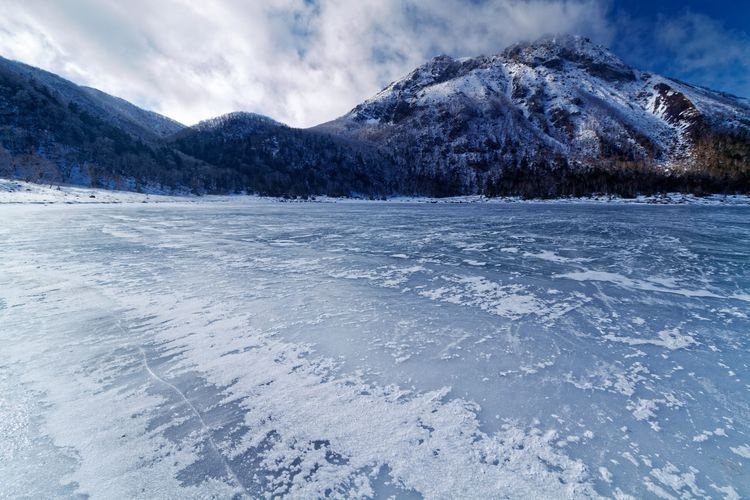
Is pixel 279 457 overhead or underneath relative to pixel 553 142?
underneath

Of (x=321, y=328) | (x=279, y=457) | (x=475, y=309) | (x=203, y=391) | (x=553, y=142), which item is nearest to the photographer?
(x=279, y=457)

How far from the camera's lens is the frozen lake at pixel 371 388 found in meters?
2.62

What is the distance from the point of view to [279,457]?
9.18ft

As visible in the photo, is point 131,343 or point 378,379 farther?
point 131,343

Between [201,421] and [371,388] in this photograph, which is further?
[371,388]

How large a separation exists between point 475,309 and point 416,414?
3.55 metres

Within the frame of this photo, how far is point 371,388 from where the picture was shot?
149 inches

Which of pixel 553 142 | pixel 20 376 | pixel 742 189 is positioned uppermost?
pixel 553 142

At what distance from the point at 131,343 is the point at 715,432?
685cm

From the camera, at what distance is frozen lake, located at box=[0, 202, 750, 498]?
2.62 m

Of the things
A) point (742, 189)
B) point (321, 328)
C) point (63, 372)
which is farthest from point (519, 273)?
point (742, 189)

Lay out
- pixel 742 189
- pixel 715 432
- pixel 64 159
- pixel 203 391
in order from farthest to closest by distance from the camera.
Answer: pixel 742 189
pixel 64 159
pixel 203 391
pixel 715 432

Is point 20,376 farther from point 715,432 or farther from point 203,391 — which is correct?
point 715,432

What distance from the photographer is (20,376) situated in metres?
4.04
